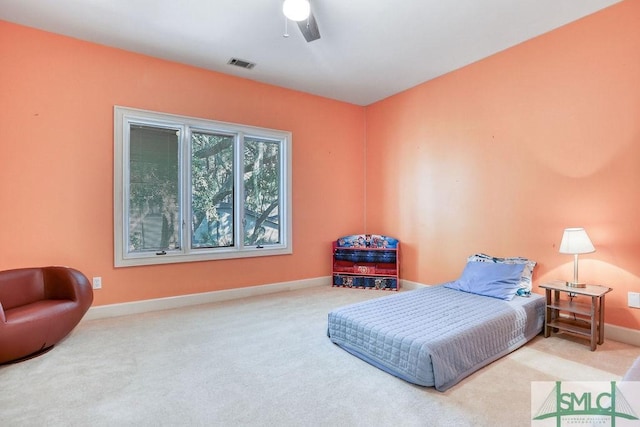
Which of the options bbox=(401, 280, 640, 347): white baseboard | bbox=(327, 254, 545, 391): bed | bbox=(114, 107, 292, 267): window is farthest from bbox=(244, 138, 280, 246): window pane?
bbox=(401, 280, 640, 347): white baseboard

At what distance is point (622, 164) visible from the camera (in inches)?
105

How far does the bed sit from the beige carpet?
9 cm

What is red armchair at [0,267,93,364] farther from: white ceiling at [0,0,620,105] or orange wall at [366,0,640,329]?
orange wall at [366,0,640,329]

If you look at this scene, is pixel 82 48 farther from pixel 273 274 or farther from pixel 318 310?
pixel 318 310

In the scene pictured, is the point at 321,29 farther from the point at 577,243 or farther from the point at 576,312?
the point at 576,312

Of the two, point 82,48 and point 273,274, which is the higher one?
point 82,48

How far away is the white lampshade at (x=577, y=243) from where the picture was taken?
261 centimetres

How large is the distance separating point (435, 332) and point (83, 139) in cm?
381

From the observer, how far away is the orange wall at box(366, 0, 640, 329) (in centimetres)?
268

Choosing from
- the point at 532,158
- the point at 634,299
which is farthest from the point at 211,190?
the point at 634,299

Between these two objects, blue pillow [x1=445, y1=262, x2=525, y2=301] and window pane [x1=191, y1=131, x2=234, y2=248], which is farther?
window pane [x1=191, y1=131, x2=234, y2=248]

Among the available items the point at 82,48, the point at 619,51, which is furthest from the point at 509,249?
the point at 82,48

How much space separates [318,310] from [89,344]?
2.17m

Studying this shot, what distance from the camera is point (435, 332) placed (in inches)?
87.3
